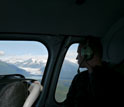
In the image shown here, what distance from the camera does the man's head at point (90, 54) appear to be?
2703 millimetres

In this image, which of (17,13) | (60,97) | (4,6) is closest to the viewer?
(4,6)

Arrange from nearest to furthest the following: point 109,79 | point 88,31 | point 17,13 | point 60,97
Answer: point 109,79, point 17,13, point 88,31, point 60,97

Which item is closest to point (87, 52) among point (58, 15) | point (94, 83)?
point (94, 83)

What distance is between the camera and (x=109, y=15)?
10.5 ft

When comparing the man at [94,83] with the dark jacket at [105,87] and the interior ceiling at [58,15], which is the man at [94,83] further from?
the interior ceiling at [58,15]

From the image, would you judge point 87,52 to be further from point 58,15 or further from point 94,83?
point 58,15

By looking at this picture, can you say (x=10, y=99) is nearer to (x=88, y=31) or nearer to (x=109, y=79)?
(x=109, y=79)

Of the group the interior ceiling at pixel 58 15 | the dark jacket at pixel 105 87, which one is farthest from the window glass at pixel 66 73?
the dark jacket at pixel 105 87

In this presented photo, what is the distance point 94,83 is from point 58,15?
42.7 inches

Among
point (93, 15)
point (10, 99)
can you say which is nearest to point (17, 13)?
point (93, 15)

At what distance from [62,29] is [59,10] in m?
0.49

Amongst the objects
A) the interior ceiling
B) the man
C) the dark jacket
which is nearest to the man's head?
the man

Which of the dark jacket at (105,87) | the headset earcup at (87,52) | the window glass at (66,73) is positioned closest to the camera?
the dark jacket at (105,87)

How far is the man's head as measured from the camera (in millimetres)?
2703
